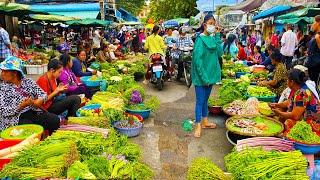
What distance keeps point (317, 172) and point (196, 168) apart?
1314 mm

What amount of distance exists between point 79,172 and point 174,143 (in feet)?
8.80

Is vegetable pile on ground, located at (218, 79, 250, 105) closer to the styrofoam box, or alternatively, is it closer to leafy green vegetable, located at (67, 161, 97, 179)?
leafy green vegetable, located at (67, 161, 97, 179)

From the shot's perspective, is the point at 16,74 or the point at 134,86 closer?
the point at 16,74

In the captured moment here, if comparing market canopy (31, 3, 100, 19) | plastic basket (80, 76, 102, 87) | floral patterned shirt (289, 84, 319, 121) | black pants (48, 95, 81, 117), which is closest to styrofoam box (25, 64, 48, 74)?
plastic basket (80, 76, 102, 87)

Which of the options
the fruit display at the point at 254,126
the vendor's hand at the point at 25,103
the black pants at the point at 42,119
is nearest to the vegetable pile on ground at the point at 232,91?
the fruit display at the point at 254,126

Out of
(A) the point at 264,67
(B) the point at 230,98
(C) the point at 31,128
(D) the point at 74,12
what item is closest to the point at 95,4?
(D) the point at 74,12

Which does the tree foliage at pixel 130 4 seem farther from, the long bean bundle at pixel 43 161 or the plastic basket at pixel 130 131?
the long bean bundle at pixel 43 161

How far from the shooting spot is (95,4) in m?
29.6

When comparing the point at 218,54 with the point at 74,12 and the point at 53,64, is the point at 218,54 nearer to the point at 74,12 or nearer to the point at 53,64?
the point at 53,64

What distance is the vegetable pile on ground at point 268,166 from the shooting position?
307 cm

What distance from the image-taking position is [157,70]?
9.80 metres

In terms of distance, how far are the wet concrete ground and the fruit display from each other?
0.47 metres

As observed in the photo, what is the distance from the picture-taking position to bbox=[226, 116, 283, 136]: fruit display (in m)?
4.76

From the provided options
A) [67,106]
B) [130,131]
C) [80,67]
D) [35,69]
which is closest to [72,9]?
[35,69]
